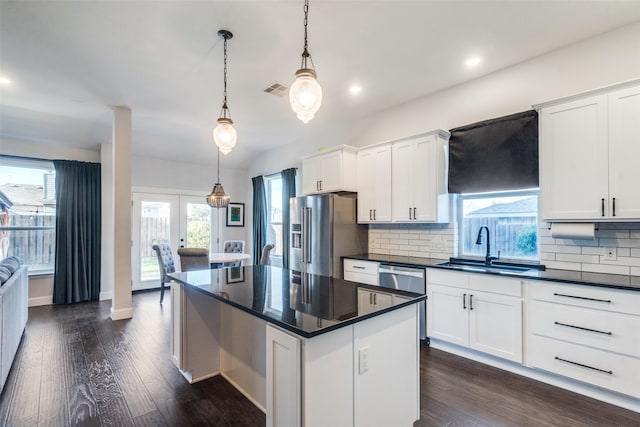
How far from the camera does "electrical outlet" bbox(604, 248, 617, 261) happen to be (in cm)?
258

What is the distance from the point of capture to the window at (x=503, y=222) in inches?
123

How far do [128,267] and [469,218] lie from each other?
462cm

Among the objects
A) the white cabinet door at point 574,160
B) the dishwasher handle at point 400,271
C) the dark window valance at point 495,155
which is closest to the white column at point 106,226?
the dishwasher handle at point 400,271

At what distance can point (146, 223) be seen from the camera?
6.14 m

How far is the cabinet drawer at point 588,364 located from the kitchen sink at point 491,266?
0.61 meters

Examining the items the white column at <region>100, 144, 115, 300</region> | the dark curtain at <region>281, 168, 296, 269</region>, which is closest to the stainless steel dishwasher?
the dark curtain at <region>281, 168, 296, 269</region>

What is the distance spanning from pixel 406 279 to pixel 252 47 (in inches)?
112

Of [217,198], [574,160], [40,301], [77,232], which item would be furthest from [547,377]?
[40,301]

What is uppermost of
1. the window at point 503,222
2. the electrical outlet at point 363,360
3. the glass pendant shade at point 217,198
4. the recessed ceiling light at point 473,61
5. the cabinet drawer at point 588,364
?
the recessed ceiling light at point 473,61

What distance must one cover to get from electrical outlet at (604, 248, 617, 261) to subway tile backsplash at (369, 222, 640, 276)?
11 mm

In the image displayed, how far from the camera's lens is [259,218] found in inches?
262

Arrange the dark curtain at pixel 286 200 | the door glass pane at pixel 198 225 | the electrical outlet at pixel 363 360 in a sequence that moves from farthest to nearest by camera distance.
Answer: the door glass pane at pixel 198 225 → the dark curtain at pixel 286 200 → the electrical outlet at pixel 363 360

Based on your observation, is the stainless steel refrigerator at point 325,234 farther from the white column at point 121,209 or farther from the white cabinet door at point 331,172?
the white column at point 121,209

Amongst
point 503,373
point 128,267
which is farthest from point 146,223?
point 503,373
